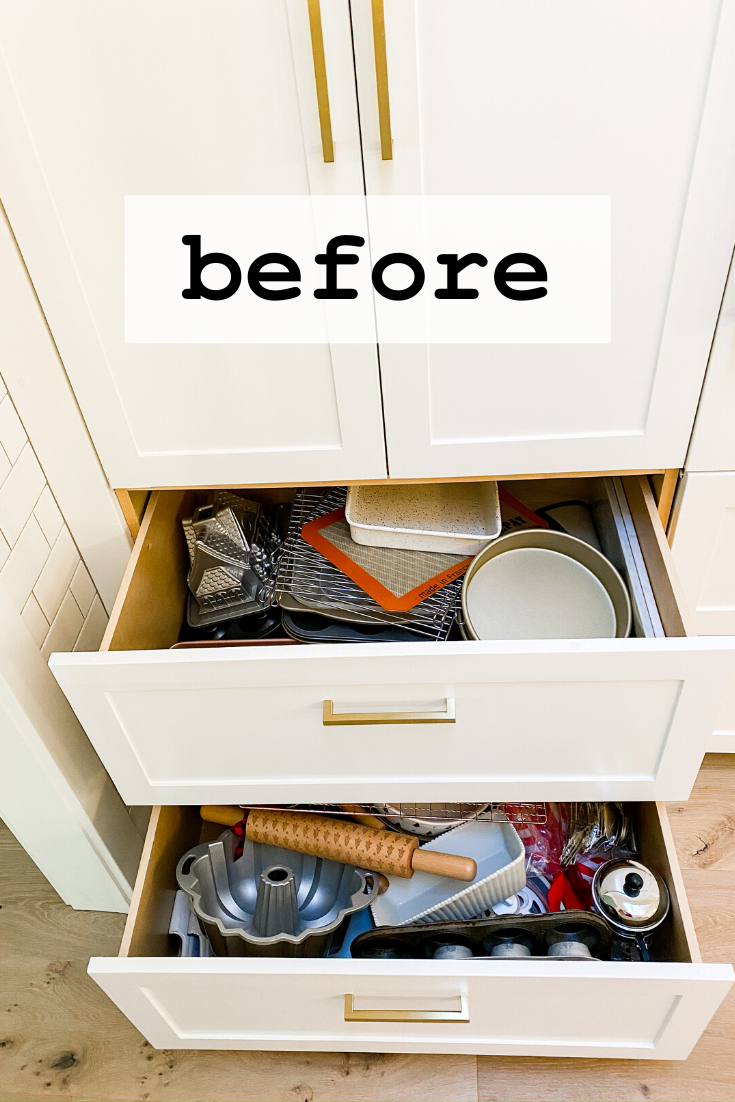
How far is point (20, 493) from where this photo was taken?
101 centimetres

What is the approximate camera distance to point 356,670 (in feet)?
2.99

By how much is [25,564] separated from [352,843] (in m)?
0.54

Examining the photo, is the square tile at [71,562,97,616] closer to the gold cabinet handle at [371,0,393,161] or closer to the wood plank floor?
the wood plank floor

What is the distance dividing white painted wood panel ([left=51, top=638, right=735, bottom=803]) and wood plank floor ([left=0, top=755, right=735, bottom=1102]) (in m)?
0.40

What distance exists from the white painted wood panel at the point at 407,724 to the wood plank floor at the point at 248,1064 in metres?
0.40

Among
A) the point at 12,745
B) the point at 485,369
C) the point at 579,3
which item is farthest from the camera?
the point at 12,745

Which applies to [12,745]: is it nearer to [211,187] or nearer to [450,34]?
[211,187]

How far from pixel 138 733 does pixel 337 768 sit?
240mm

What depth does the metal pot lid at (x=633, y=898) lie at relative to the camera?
106cm

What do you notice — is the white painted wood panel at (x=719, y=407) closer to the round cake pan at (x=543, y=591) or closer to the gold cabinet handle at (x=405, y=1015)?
the round cake pan at (x=543, y=591)

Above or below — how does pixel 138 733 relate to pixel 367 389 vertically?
below

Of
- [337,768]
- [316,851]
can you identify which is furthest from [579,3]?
[316,851]

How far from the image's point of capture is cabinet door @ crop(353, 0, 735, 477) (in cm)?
76

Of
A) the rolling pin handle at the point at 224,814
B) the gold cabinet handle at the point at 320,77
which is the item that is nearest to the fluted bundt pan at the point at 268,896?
the rolling pin handle at the point at 224,814
